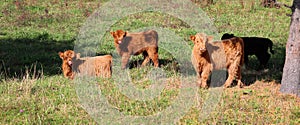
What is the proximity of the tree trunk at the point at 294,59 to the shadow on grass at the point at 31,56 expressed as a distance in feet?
15.1

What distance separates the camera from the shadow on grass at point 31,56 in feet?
34.8

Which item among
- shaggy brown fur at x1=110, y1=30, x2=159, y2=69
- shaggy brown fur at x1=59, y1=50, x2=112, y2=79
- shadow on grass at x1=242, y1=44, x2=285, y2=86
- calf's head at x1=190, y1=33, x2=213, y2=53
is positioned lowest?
shadow on grass at x1=242, y1=44, x2=285, y2=86

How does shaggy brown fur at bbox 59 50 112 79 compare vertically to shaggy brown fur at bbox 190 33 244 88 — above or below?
below

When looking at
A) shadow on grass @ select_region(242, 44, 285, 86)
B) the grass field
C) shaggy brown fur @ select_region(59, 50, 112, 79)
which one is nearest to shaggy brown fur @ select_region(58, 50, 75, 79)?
shaggy brown fur @ select_region(59, 50, 112, 79)

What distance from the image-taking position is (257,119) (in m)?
7.38

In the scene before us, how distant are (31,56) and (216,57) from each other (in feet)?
16.7

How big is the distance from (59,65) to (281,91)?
16.2 feet

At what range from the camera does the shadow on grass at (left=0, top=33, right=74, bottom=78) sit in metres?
10.6

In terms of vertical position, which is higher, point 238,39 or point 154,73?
point 238,39

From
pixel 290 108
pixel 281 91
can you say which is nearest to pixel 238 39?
pixel 281 91

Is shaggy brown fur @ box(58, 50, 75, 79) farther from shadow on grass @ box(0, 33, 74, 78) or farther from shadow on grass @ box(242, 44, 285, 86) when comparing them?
shadow on grass @ box(242, 44, 285, 86)

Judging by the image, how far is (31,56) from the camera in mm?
12164

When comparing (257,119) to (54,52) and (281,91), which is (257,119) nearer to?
(281,91)

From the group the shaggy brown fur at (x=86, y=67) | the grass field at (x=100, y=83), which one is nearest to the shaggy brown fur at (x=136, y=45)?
the grass field at (x=100, y=83)
